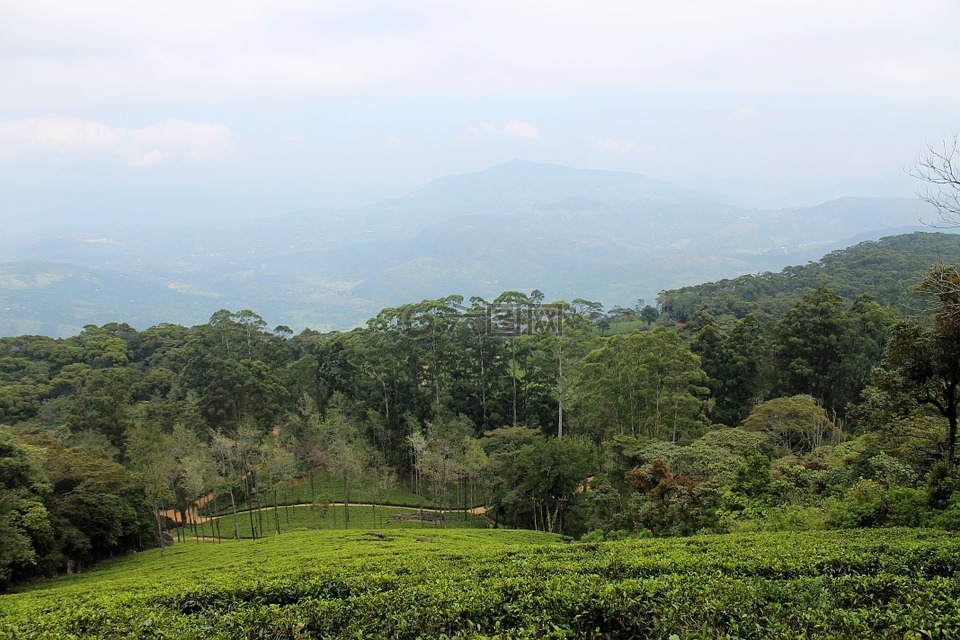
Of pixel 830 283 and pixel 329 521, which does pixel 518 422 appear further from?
pixel 830 283

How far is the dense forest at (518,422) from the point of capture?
1664 centimetres

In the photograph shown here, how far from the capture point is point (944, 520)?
39.5 ft

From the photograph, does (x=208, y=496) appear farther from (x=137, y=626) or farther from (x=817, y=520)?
(x=817, y=520)

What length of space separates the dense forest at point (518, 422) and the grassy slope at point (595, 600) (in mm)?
5491

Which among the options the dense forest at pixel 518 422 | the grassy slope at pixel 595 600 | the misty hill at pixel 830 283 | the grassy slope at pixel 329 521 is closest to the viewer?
the grassy slope at pixel 595 600

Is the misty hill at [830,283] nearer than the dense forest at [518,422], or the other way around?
the dense forest at [518,422]

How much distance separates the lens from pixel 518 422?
Answer: 1625 inches

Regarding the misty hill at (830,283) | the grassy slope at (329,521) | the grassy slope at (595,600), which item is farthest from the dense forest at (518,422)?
the misty hill at (830,283)

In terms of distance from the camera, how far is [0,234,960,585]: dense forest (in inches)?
655

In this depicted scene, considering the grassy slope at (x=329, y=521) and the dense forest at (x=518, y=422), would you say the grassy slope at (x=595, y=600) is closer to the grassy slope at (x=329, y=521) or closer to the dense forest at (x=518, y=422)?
the dense forest at (x=518, y=422)

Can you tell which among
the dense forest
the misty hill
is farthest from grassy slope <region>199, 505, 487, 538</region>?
the misty hill

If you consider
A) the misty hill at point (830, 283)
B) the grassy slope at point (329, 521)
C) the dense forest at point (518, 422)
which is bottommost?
the grassy slope at point (329, 521)

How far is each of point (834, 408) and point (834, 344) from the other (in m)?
4.39

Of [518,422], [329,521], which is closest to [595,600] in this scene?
[329,521]
